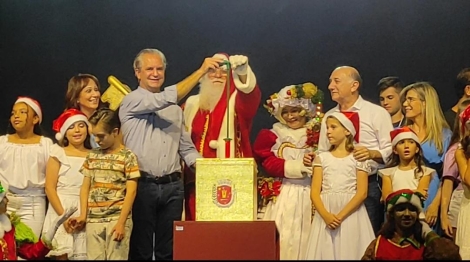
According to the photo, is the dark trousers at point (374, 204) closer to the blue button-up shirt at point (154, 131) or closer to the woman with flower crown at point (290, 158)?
the woman with flower crown at point (290, 158)

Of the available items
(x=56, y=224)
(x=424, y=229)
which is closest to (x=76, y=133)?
(x=56, y=224)

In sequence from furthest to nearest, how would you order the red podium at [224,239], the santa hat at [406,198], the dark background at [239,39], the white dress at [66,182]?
the dark background at [239,39] < the white dress at [66,182] < the santa hat at [406,198] < the red podium at [224,239]

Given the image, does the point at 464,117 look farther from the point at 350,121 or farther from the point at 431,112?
the point at 350,121

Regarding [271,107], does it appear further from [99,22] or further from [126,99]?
[99,22]

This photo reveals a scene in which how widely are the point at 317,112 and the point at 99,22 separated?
1.72 metres

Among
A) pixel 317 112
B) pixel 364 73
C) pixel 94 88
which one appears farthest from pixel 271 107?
pixel 94 88

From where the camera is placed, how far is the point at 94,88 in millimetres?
5898

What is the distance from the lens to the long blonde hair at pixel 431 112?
221 inches

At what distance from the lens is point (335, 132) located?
207 inches

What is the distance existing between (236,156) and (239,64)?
1.86ft

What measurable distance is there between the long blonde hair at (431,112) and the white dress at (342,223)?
0.65 metres

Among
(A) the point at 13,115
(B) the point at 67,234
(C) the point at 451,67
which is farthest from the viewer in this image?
(C) the point at 451,67

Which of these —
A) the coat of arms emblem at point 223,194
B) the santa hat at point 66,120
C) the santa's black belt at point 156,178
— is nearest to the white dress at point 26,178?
the santa hat at point 66,120

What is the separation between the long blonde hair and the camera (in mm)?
5625
